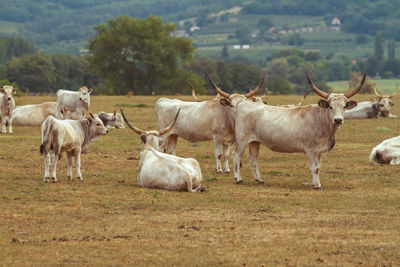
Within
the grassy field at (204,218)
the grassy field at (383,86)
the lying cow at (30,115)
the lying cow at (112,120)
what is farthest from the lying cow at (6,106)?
the grassy field at (383,86)

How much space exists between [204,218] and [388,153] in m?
8.98

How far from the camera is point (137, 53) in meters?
87.4

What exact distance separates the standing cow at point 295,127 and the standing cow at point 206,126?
1567mm

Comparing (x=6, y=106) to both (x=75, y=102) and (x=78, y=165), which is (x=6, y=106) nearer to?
(x=75, y=102)

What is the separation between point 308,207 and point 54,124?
18.3 ft

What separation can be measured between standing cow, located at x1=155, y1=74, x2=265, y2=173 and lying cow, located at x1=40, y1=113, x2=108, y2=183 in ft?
9.72

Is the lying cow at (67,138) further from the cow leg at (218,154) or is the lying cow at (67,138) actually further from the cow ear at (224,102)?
the cow leg at (218,154)

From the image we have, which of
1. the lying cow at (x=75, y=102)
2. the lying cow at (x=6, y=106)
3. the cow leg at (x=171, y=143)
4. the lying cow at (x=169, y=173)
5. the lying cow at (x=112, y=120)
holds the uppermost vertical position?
the lying cow at (x=169, y=173)

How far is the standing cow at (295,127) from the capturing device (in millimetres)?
17219

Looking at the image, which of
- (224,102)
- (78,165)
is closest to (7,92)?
(224,102)

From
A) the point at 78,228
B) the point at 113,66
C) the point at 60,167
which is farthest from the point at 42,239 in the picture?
the point at 113,66

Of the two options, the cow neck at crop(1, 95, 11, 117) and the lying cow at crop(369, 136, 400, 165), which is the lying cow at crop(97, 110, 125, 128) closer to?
the cow neck at crop(1, 95, 11, 117)

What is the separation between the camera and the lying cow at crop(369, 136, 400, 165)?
2077 cm

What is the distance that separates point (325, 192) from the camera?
16.7 metres
